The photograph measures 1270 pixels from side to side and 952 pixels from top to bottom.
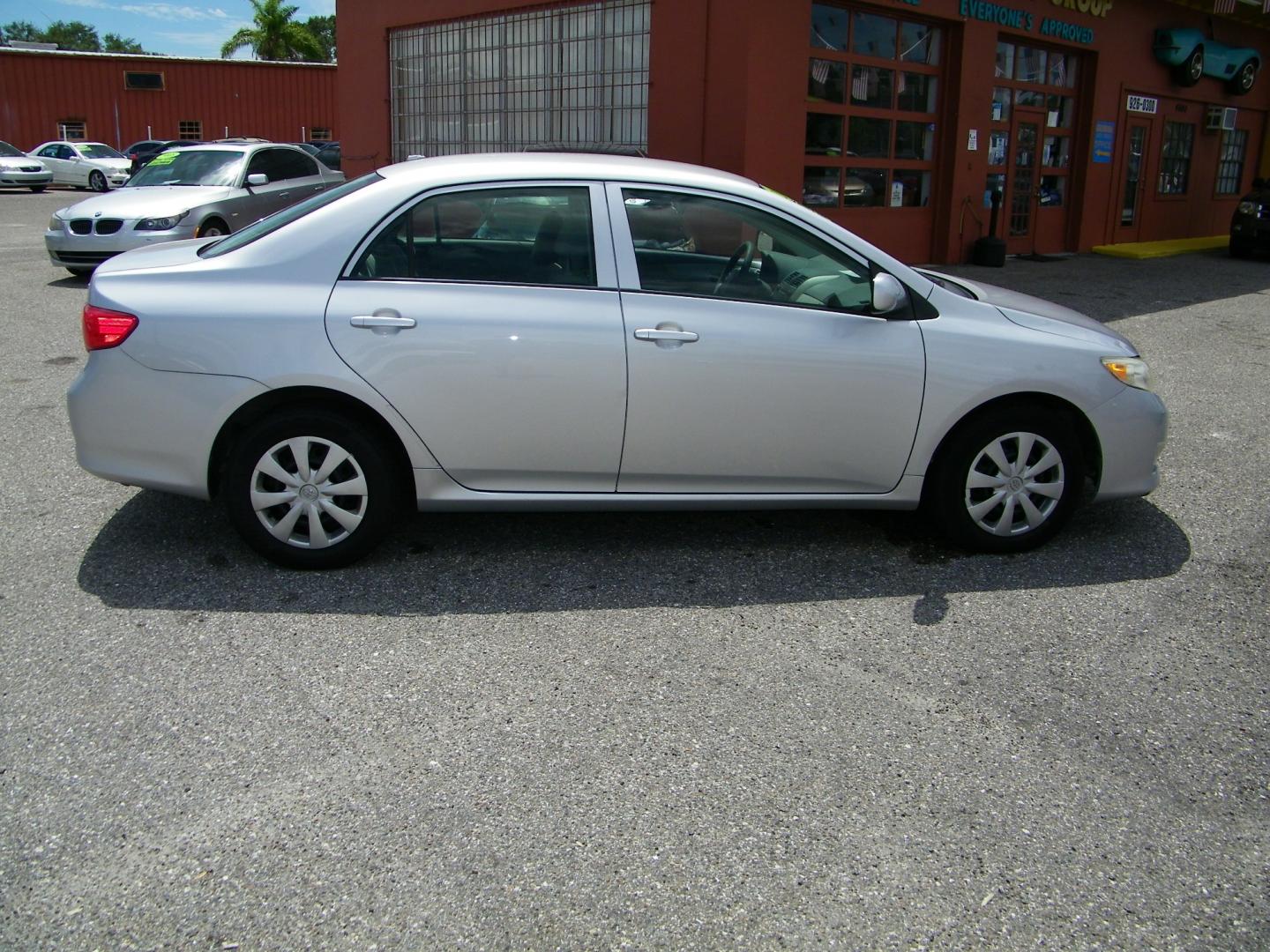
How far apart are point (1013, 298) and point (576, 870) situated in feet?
12.1

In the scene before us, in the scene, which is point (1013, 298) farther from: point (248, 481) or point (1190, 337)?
point (1190, 337)

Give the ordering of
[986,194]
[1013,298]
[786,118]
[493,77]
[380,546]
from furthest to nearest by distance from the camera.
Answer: [986,194] < [493,77] < [786,118] < [1013,298] < [380,546]

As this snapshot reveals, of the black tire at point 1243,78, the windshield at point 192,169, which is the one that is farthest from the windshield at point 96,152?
the black tire at point 1243,78

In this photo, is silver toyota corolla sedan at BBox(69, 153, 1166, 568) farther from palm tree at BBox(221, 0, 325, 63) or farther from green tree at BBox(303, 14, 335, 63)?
green tree at BBox(303, 14, 335, 63)

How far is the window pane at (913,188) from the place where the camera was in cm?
1543

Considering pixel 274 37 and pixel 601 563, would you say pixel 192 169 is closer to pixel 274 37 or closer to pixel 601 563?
pixel 601 563

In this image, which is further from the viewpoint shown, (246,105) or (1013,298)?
(246,105)

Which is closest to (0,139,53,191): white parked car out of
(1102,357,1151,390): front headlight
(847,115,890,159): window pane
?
(847,115,890,159): window pane

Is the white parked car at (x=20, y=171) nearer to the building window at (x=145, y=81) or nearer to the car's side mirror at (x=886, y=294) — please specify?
the building window at (x=145, y=81)

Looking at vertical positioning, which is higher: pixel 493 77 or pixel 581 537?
pixel 493 77

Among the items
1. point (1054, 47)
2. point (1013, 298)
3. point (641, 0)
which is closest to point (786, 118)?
point (641, 0)

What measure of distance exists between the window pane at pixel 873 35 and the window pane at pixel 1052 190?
513 cm

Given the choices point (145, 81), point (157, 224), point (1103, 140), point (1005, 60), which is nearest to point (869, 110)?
point (1005, 60)

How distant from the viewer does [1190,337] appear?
432 inches
